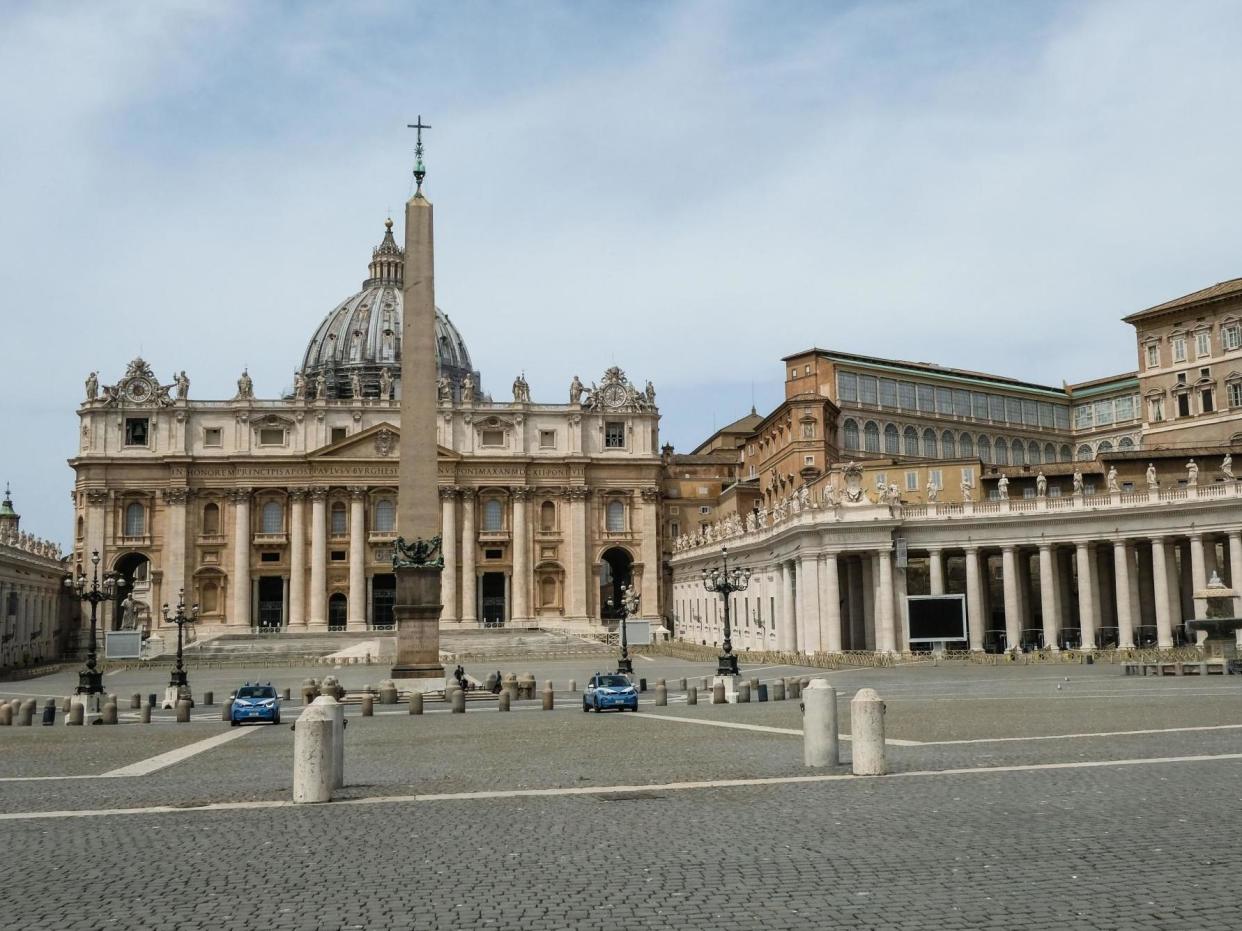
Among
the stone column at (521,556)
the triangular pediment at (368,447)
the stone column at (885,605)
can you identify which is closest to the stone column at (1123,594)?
the stone column at (885,605)

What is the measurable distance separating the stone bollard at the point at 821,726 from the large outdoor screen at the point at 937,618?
33.3 metres

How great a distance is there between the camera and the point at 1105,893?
8.81 meters

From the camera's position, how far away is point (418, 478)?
3631 centimetres

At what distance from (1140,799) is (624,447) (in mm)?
94166

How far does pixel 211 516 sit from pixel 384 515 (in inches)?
550

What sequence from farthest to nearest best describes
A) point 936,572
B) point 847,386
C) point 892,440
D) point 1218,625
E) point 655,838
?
point 892,440, point 847,386, point 936,572, point 1218,625, point 655,838

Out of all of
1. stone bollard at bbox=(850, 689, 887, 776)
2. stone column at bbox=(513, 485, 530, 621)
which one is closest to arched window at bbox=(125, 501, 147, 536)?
stone column at bbox=(513, 485, 530, 621)

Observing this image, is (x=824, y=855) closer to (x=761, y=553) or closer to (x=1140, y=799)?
(x=1140, y=799)

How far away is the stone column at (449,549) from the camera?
322 feet

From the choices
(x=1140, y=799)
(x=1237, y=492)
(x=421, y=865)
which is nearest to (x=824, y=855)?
(x=421, y=865)

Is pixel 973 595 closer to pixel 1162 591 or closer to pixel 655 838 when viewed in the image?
pixel 1162 591

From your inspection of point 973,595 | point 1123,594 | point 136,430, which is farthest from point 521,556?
point 1123,594

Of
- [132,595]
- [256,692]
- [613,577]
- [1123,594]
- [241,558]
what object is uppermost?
[241,558]

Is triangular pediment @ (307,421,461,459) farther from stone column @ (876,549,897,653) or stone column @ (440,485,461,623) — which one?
stone column @ (876,549,897,653)
